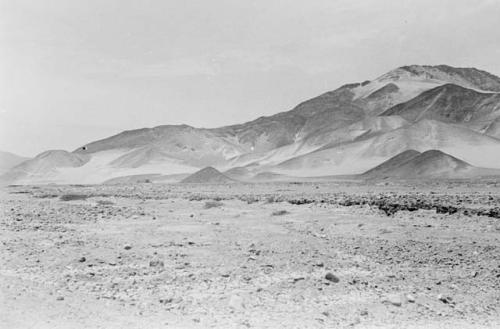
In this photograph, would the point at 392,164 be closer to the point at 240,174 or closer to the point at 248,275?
the point at 240,174

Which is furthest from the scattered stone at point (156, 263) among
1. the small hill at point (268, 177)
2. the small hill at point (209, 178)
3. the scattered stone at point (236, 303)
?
the small hill at point (268, 177)

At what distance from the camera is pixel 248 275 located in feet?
30.4

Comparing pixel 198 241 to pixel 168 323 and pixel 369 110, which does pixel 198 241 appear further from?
pixel 369 110

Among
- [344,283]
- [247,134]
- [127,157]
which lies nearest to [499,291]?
[344,283]

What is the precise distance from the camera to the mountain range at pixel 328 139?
92375 mm

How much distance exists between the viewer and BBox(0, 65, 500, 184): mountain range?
3637 inches

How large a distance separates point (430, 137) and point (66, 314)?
91811 millimetres

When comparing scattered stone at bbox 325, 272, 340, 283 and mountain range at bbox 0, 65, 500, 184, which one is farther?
mountain range at bbox 0, 65, 500, 184

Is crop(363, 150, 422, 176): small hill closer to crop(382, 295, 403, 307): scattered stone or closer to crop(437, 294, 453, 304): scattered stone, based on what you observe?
crop(437, 294, 453, 304): scattered stone

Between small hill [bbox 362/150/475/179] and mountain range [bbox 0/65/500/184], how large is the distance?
1.92 ft

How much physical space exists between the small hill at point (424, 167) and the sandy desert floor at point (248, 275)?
53.7m

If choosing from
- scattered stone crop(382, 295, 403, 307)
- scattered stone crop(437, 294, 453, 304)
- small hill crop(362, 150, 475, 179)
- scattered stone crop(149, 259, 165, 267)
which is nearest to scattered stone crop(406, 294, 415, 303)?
scattered stone crop(382, 295, 403, 307)

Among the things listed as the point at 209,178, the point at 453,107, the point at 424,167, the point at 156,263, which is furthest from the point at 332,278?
the point at 453,107

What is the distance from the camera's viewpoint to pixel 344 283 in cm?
893
